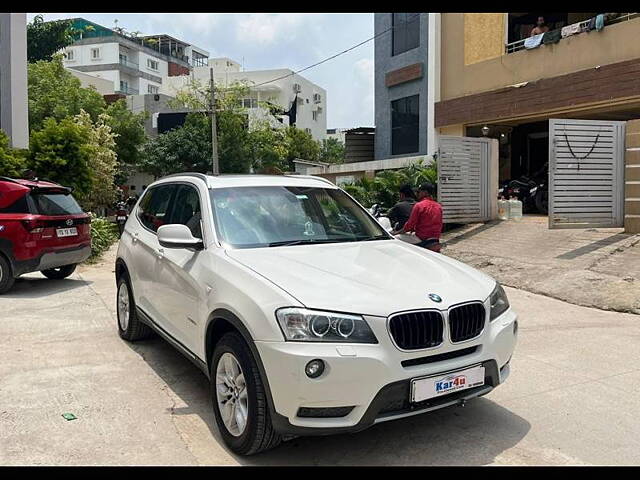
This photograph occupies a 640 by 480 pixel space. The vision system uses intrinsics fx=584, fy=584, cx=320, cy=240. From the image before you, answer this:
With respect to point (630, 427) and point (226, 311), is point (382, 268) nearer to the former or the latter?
point (226, 311)

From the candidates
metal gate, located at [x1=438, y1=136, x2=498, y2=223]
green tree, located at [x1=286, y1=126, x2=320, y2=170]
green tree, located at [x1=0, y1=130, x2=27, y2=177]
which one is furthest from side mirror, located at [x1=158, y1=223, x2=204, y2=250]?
green tree, located at [x1=286, y1=126, x2=320, y2=170]

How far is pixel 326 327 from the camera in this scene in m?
3.06

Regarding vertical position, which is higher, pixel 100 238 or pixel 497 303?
pixel 497 303

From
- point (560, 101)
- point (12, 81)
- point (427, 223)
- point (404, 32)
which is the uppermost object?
point (404, 32)

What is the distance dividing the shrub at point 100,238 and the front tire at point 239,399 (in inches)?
374

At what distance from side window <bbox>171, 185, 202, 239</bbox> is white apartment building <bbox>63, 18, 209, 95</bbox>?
6126cm

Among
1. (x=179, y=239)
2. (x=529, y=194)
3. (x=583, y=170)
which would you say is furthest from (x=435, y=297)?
(x=529, y=194)

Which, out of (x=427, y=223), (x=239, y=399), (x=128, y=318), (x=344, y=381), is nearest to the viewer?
(x=344, y=381)

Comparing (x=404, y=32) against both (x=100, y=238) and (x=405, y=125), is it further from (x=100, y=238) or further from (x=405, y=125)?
(x=100, y=238)

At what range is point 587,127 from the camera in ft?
36.4

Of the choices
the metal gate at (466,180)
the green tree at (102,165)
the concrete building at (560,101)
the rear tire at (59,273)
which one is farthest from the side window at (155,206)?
the green tree at (102,165)

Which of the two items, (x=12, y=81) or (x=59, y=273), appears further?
(x=12, y=81)

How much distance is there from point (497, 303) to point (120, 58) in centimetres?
6852

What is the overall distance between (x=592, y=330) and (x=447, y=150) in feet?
24.1
